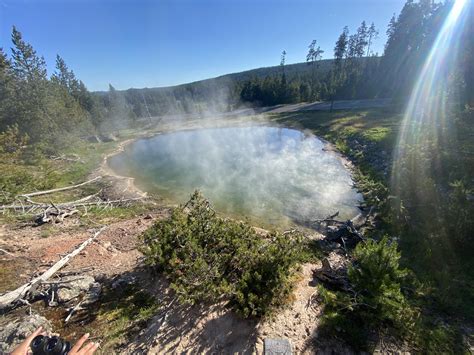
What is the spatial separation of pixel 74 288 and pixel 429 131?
32.8 metres

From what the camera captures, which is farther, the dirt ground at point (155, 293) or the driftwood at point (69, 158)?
the driftwood at point (69, 158)

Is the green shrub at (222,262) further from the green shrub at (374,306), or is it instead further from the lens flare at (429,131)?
the lens flare at (429,131)

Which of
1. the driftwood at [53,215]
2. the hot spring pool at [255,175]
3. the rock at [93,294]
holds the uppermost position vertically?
the driftwood at [53,215]

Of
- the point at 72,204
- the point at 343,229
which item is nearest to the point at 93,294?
the point at 72,204

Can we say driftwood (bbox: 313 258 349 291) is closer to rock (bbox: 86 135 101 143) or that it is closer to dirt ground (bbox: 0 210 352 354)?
dirt ground (bbox: 0 210 352 354)

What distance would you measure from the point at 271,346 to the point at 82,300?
20.4 feet

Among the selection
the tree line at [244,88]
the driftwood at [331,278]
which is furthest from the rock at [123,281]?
the tree line at [244,88]

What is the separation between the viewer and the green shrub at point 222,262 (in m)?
7.29

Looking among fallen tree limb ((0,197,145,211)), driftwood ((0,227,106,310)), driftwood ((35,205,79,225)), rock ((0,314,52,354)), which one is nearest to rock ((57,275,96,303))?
driftwood ((0,227,106,310))

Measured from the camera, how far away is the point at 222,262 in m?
8.38

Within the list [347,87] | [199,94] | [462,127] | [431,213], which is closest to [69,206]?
[431,213]

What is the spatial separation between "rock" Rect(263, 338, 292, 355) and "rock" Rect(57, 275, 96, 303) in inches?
249

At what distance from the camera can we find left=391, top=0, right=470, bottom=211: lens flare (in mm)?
16625

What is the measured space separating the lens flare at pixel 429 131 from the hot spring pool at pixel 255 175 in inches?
154
